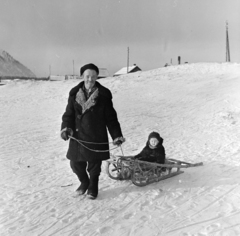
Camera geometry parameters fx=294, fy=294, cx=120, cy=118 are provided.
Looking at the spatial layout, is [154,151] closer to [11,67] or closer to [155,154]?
[155,154]

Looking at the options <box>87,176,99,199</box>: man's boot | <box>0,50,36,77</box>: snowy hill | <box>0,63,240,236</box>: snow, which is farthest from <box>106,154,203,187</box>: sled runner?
<box>0,50,36,77</box>: snowy hill

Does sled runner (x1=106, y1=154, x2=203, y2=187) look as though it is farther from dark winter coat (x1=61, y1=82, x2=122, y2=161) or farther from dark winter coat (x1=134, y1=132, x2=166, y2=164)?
dark winter coat (x1=61, y1=82, x2=122, y2=161)

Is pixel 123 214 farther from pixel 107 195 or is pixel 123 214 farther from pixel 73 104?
pixel 73 104

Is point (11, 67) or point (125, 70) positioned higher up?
point (11, 67)

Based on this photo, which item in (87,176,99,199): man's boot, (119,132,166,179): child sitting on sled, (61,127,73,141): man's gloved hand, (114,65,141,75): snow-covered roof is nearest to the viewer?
(61,127,73,141): man's gloved hand

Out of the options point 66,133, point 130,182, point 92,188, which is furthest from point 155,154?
point 66,133

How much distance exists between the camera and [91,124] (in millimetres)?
4000

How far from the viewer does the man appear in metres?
3.99

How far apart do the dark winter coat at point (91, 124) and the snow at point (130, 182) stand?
66cm

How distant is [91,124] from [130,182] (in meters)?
1.45

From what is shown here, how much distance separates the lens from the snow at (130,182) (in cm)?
335

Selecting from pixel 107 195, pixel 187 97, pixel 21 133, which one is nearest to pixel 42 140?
pixel 21 133

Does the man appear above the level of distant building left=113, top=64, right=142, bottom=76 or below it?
below

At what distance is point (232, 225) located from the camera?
10.8 ft
